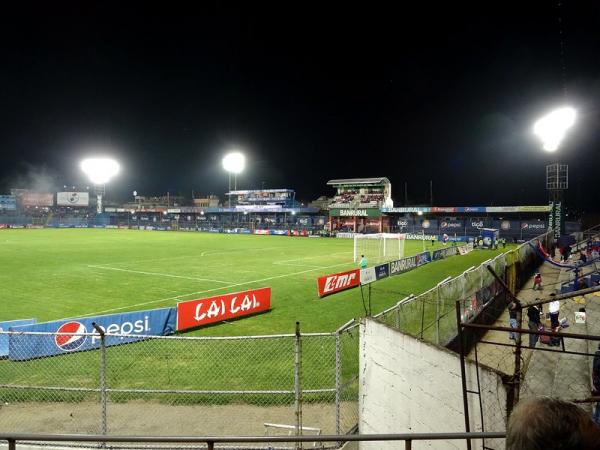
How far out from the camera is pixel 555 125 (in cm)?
3606

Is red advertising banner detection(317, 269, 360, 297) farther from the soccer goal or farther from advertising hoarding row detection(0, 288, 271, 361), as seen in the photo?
the soccer goal

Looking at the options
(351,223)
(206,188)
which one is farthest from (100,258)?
(206,188)

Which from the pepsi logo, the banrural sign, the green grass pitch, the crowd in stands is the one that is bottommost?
the green grass pitch

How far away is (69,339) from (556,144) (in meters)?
41.0

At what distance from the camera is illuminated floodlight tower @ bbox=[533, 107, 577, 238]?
3522cm

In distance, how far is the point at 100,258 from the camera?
3578 centimetres

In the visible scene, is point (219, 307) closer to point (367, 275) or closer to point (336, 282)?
point (336, 282)

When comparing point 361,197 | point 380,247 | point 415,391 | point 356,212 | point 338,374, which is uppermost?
point 361,197

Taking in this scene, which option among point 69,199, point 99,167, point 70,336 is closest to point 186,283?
point 70,336

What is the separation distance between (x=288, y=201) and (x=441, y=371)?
96448 mm

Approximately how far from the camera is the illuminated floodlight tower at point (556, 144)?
35219 millimetres

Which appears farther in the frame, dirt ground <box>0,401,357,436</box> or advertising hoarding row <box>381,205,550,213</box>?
advertising hoarding row <box>381,205,550,213</box>

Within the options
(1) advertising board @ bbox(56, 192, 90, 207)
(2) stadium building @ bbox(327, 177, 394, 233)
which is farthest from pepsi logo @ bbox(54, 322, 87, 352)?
(1) advertising board @ bbox(56, 192, 90, 207)

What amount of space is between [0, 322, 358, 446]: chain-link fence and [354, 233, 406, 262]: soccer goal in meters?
25.2
